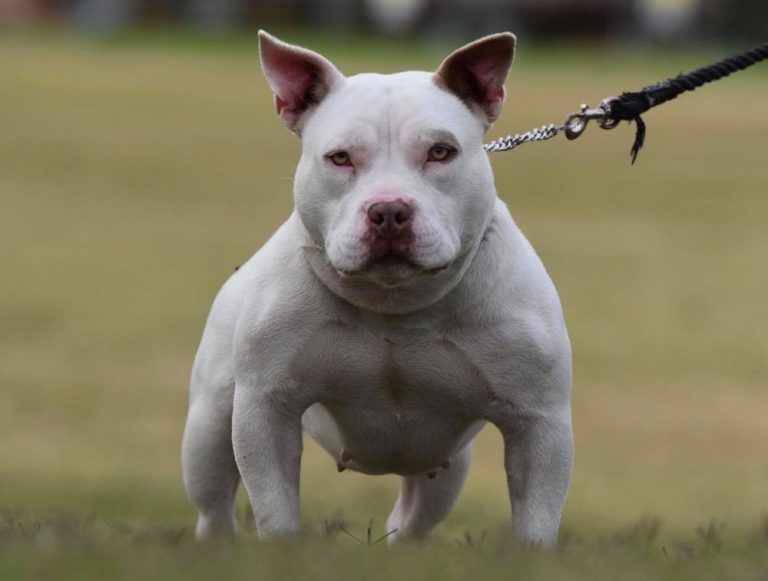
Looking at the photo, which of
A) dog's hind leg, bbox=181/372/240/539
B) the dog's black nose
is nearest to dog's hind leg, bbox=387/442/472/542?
dog's hind leg, bbox=181/372/240/539

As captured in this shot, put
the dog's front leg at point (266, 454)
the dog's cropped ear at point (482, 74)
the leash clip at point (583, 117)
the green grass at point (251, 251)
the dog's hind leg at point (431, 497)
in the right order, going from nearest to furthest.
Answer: the green grass at point (251, 251) → the dog's cropped ear at point (482, 74) → the dog's front leg at point (266, 454) → the leash clip at point (583, 117) → the dog's hind leg at point (431, 497)

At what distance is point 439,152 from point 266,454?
1.19 meters

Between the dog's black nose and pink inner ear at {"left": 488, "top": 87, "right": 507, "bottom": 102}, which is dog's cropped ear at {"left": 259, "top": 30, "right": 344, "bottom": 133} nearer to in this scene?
pink inner ear at {"left": 488, "top": 87, "right": 507, "bottom": 102}

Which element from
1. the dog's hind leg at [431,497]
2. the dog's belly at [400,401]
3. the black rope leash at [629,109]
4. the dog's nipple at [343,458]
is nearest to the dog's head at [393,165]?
the dog's belly at [400,401]

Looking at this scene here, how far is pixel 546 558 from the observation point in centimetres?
514

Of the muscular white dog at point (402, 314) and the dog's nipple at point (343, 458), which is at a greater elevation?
the muscular white dog at point (402, 314)

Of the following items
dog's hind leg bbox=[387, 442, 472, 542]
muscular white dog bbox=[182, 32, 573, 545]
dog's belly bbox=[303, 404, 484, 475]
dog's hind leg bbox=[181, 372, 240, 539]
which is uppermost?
muscular white dog bbox=[182, 32, 573, 545]

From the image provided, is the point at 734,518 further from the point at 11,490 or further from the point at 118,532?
the point at 118,532

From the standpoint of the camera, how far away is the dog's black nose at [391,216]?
5.46 meters

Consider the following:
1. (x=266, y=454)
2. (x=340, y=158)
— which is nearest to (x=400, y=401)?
(x=266, y=454)

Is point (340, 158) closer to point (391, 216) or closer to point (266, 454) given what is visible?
point (391, 216)

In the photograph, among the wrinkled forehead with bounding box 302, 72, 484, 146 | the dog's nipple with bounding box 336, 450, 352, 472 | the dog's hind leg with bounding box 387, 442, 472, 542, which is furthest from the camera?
the dog's hind leg with bounding box 387, 442, 472, 542

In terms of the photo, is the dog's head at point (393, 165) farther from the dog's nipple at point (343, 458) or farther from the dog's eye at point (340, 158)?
the dog's nipple at point (343, 458)

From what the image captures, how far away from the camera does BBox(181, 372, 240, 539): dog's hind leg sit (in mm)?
6812
